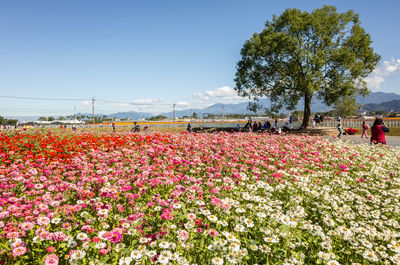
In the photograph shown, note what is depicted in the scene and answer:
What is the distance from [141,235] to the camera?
8.76 feet

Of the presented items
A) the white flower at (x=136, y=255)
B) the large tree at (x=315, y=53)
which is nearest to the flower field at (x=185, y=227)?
the white flower at (x=136, y=255)

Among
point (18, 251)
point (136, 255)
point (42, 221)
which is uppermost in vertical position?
point (42, 221)

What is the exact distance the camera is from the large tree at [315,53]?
22266 mm

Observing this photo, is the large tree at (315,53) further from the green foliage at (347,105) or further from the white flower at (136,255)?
the white flower at (136,255)

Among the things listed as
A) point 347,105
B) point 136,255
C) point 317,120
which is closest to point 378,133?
point 136,255

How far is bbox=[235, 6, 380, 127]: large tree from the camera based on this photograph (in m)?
22.3

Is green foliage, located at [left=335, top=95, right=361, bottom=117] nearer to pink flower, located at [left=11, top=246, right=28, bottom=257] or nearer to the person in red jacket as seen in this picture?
the person in red jacket

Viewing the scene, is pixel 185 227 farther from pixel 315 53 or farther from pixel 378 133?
pixel 315 53

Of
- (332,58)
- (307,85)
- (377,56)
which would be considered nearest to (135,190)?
(307,85)

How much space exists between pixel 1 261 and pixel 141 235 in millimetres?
1419

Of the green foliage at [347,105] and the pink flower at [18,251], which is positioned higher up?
the green foliage at [347,105]

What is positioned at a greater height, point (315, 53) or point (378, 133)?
point (315, 53)

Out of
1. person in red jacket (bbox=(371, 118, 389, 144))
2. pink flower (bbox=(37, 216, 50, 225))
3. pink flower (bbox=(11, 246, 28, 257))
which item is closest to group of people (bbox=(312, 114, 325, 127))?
person in red jacket (bbox=(371, 118, 389, 144))

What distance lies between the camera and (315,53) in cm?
2317
